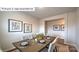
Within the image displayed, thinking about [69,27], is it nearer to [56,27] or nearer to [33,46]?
[56,27]

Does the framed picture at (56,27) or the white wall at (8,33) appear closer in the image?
the white wall at (8,33)

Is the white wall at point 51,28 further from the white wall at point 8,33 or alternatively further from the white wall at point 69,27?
the white wall at point 8,33

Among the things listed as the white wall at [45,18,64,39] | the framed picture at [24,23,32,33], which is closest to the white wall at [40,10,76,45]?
the white wall at [45,18,64,39]

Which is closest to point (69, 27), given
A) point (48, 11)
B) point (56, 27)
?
point (56, 27)

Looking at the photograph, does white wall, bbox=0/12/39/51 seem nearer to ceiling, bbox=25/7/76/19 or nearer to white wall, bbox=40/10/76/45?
ceiling, bbox=25/7/76/19

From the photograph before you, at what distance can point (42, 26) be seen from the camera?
1.34 m

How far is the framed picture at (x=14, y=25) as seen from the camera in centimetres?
114

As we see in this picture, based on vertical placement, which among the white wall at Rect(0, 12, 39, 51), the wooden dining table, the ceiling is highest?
the ceiling

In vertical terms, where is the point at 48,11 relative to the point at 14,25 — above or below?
above

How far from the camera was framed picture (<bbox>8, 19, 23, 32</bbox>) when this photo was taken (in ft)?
3.74

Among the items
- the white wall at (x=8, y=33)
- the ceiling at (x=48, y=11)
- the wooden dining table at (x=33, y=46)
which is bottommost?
the wooden dining table at (x=33, y=46)

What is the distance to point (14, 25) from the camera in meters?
1.16

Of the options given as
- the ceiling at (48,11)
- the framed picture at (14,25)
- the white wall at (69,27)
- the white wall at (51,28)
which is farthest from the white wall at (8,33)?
the white wall at (69,27)
